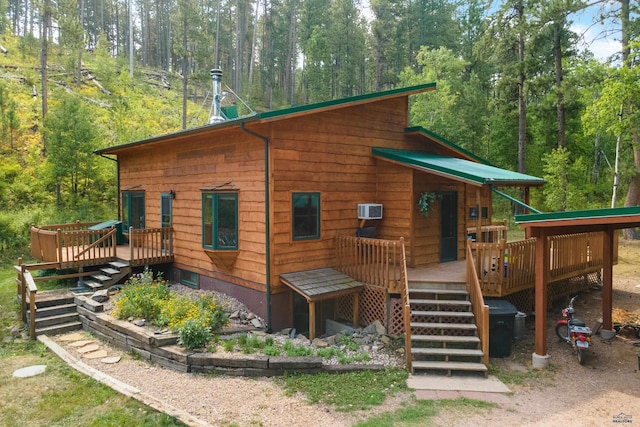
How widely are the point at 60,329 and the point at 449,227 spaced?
9566mm

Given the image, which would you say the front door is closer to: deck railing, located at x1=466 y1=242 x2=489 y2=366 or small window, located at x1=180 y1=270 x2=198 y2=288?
deck railing, located at x1=466 y1=242 x2=489 y2=366

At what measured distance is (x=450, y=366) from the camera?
679cm

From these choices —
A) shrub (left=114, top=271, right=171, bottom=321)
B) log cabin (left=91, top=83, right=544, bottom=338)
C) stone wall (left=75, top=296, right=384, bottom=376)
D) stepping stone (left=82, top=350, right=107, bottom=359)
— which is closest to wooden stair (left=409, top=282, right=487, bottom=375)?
stone wall (left=75, top=296, right=384, bottom=376)

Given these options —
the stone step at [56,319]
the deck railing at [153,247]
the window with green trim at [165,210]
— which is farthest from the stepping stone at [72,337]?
the window with green trim at [165,210]

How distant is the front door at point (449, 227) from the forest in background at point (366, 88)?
31.7ft

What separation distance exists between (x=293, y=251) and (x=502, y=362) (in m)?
4.55

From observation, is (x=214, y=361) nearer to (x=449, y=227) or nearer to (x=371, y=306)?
(x=371, y=306)

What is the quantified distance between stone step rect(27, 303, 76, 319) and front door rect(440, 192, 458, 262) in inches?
358

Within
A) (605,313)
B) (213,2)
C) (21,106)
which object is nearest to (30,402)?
(605,313)

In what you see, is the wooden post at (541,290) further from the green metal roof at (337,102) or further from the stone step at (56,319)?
the stone step at (56,319)

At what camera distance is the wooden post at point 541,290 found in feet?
23.9

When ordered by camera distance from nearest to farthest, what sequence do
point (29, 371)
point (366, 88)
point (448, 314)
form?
point (29, 371), point (448, 314), point (366, 88)

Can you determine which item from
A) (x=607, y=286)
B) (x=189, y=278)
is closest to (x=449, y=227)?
(x=607, y=286)

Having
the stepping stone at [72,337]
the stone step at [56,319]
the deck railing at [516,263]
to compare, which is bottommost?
the stepping stone at [72,337]
